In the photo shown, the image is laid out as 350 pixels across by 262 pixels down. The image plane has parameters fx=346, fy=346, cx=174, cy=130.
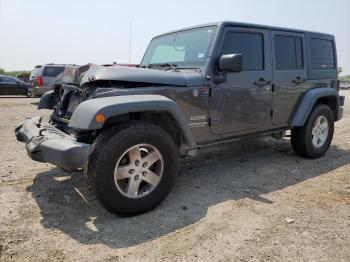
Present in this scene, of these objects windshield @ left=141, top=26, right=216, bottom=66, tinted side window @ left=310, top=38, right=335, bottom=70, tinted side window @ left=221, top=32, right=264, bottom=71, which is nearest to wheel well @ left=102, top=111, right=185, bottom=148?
windshield @ left=141, top=26, right=216, bottom=66

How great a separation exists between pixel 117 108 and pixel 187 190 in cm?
153

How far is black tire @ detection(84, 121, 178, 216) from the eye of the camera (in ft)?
10.2

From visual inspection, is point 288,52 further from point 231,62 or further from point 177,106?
point 177,106

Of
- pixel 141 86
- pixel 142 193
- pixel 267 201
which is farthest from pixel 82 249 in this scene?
pixel 267 201

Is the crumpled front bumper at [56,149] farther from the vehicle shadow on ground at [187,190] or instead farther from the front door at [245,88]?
the front door at [245,88]

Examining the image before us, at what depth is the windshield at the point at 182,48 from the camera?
4.22 meters

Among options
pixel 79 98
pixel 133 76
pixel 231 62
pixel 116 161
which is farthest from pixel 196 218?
pixel 79 98

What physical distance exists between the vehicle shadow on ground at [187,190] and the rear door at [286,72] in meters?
0.83

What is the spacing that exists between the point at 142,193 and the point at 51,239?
945 millimetres

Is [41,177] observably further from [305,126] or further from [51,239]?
[305,126]

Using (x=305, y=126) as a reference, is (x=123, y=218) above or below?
below

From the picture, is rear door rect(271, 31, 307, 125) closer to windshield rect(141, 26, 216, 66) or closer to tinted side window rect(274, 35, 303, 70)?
tinted side window rect(274, 35, 303, 70)

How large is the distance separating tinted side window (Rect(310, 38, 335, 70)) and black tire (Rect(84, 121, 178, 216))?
341 cm

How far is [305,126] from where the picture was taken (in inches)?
215
